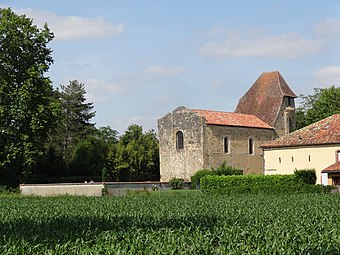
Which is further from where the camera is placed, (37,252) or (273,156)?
(273,156)

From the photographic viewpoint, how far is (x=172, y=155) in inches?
2355

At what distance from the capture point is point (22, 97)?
1869 inches

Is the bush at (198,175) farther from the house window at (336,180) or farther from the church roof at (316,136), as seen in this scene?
the house window at (336,180)

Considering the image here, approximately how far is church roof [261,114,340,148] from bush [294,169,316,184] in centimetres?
277

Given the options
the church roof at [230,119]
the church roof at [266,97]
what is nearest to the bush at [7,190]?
the church roof at [230,119]

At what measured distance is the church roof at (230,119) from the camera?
58631mm

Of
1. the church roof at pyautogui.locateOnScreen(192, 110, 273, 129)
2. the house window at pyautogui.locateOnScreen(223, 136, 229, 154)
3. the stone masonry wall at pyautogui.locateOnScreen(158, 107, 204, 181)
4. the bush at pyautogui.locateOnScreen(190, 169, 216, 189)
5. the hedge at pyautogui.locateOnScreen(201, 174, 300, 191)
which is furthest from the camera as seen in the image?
the house window at pyautogui.locateOnScreen(223, 136, 229, 154)

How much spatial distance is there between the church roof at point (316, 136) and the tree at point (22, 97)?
19.4 meters

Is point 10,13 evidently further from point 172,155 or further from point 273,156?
point 273,156

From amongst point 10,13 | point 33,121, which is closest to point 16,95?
point 33,121

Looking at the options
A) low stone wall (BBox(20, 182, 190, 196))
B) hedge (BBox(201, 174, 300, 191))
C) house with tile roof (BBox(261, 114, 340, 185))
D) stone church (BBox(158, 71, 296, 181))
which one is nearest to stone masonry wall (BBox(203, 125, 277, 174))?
stone church (BBox(158, 71, 296, 181))

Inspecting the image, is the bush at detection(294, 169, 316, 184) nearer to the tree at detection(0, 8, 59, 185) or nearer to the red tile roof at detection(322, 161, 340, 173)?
the red tile roof at detection(322, 161, 340, 173)

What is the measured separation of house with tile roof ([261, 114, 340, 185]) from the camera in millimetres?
47875

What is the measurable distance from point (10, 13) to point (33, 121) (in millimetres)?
8996
